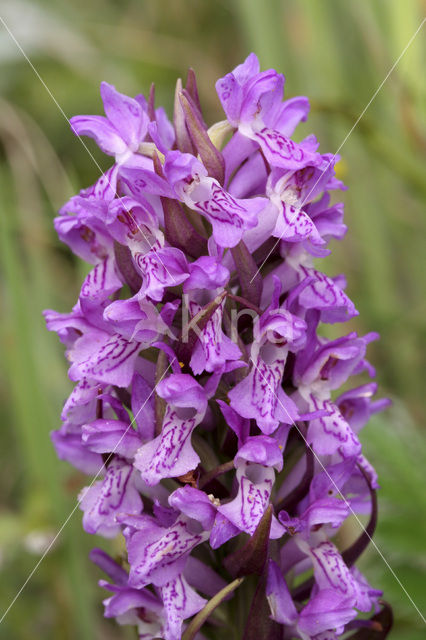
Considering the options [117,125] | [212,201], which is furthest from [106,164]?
[212,201]

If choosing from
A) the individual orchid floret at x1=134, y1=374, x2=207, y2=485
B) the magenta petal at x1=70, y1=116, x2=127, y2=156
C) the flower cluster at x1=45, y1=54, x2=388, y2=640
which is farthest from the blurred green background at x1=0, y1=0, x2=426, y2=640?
the magenta petal at x1=70, y1=116, x2=127, y2=156

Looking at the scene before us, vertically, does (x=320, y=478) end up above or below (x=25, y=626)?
above

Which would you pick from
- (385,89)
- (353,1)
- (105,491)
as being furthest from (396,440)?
(353,1)

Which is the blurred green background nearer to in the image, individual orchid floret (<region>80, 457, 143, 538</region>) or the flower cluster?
the flower cluster

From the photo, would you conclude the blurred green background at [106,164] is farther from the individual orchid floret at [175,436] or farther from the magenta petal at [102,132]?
the magenta petal at [102,132]

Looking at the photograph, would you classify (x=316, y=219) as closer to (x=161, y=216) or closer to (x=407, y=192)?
(x=161, y=216)
